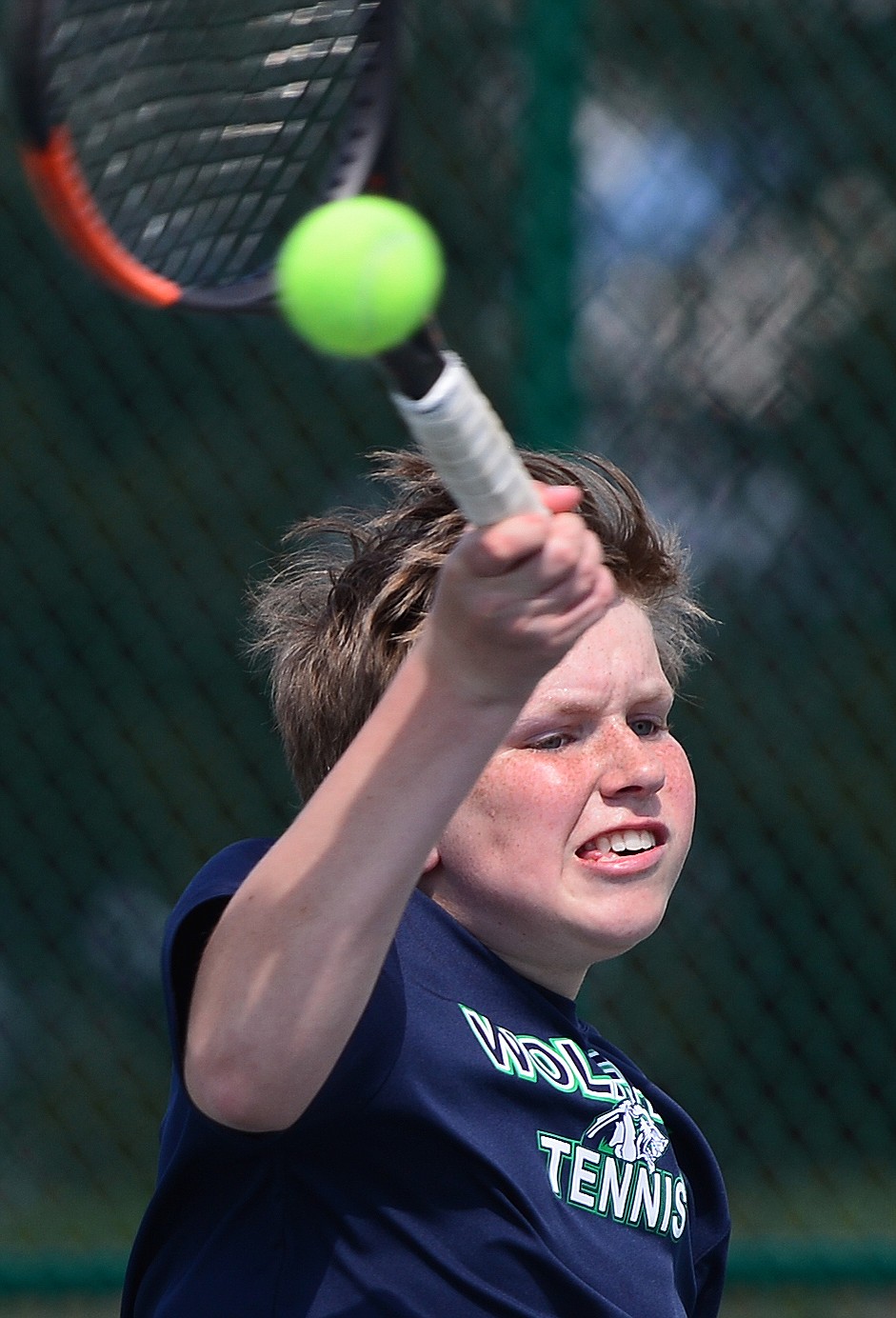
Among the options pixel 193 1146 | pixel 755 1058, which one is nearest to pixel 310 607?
pixel 193 1146

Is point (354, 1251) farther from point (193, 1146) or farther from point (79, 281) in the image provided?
point (79, 281)

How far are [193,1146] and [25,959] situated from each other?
2127 mm

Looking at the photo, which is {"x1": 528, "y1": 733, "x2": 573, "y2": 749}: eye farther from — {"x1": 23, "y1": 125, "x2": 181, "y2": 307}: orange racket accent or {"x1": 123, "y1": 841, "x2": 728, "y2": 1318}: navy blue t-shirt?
{"x1": 23, "y1": 125, "x2": 181, "y2": 307}: orange racket accent

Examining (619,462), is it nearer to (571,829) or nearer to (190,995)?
(571,829)

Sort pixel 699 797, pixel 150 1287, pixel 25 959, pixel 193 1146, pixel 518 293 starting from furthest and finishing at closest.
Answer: pixel 699 797
pixel 25 959
pixel 518 293
pixel 150 1287
pixel 193 1146

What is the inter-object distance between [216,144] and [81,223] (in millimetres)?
235

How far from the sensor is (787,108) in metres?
3.46

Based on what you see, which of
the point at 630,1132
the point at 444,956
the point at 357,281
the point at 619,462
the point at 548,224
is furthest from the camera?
the point at 619,462

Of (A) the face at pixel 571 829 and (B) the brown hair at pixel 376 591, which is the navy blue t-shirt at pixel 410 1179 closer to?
(A) the face at pixel 571 829

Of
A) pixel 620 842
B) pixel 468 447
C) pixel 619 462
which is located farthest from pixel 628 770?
pixel 619 462

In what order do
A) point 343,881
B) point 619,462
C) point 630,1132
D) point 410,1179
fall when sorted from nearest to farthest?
point 343,881, point 410,1179, point 630,1132, point 619,462

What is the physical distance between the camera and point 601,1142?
1.46 metres

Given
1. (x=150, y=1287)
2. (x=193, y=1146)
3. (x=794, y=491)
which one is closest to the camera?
(x=193, y=1146)

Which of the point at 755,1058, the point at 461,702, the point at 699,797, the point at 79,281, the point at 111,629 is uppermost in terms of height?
the point at 79,281
